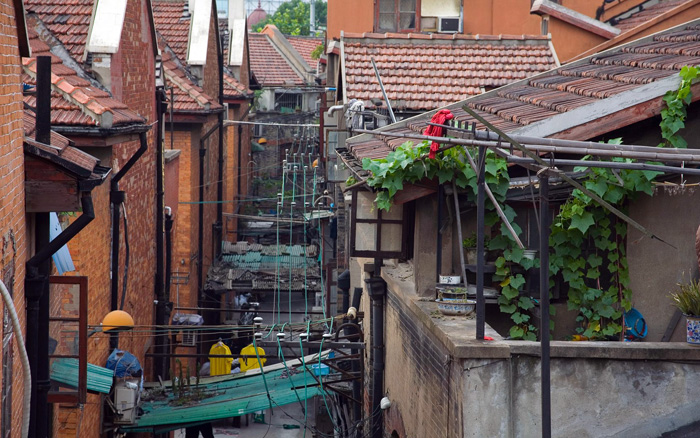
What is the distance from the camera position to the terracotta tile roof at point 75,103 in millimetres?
10250

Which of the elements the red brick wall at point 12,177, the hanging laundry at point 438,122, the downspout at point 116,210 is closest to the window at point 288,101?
the downspout at point 116,210

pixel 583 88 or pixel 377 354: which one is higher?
pixel 583 88

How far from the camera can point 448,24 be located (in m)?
20.8

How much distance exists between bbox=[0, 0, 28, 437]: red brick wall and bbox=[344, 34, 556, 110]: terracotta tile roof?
919cm

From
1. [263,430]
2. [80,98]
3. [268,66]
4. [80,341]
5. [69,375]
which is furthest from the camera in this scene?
[268,66]

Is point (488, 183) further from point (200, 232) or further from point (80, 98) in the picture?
point (200, 232)

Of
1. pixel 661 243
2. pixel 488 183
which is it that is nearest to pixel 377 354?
pixel 488 183

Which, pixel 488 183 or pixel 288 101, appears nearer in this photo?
pixel 488 183

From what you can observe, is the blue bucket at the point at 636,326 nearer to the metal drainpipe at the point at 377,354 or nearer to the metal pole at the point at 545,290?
the metal pole at the point at 545,290

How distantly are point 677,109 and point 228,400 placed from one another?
9.08 m

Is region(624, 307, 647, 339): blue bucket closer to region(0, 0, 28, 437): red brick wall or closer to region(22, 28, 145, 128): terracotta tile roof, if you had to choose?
region(0, 0, 28, 437): red brick wall

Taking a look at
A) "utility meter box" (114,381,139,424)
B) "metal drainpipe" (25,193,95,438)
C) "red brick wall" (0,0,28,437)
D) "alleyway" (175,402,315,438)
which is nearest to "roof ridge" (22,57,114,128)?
"metal drainpipe" (25,193,95,438)

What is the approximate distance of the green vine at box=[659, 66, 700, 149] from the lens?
8.91 metres

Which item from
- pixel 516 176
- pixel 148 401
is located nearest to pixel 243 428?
pixel 148 401
